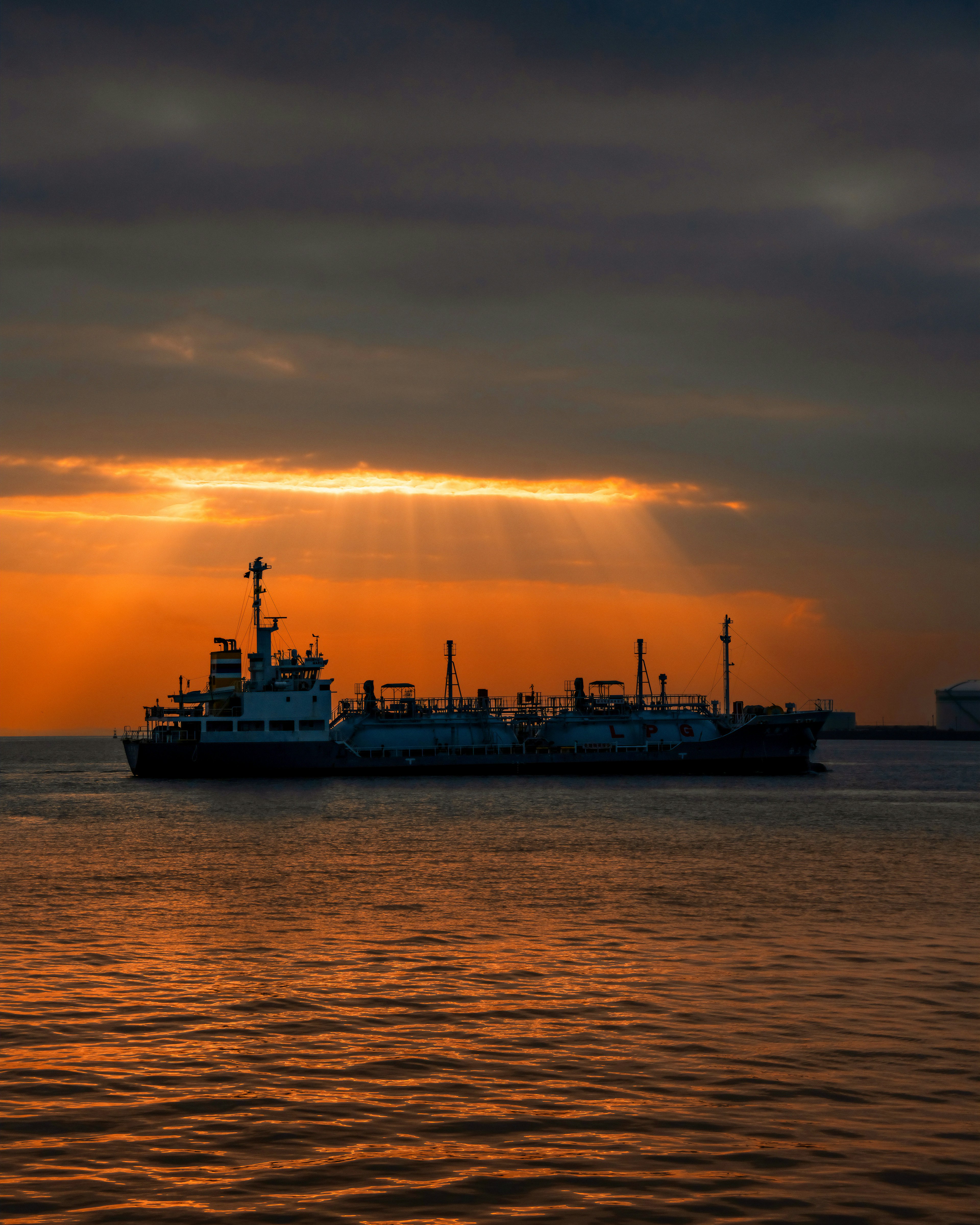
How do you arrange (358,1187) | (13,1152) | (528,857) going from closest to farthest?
(358,1187) → (13,1152) → (528,857)

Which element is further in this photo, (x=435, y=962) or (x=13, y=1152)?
(x=435, y=962)

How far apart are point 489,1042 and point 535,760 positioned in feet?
308

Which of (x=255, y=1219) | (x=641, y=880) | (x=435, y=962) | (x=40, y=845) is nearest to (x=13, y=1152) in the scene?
(x=255, y=1219)

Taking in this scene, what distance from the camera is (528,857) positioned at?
45.2 metres

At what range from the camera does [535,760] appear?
111125mm

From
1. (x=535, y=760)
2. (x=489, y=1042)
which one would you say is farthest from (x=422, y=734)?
(x=489, y=1042)

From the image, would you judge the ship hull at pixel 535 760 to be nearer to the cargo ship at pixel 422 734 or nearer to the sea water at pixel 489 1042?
the cargo ship at pixel 422 734

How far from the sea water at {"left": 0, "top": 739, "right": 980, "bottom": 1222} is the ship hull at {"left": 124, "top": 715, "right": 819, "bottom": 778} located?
60327mm

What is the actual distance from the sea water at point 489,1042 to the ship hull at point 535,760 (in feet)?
198

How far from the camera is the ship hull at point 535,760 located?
10300 centimetres

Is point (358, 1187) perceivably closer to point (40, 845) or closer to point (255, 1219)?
point (255, 1219)

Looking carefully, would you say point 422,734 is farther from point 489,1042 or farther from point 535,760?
point 489,1042

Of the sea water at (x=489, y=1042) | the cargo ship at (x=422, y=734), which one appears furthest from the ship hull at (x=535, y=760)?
the sea water at (x=489, y=1042)

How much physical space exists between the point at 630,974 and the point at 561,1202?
11.5 metres
